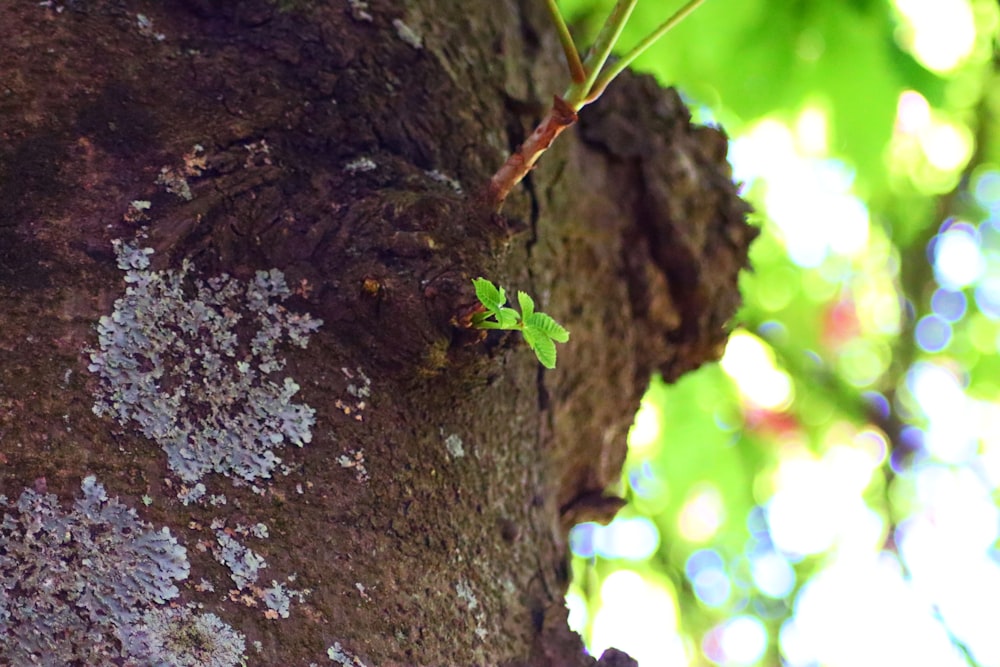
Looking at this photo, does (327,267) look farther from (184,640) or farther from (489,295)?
Result: (184,640)

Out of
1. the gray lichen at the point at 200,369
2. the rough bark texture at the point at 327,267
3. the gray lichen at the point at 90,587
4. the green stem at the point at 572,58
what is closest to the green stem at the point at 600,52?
the green stem at the point at 572,58

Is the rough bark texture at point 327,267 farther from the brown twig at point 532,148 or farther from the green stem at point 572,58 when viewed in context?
the green stem at point 572,58

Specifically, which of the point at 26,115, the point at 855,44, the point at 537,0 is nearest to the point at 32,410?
the point at 26,115

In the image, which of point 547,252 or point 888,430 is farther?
point 888,430

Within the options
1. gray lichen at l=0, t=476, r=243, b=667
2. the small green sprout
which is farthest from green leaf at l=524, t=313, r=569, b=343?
gray lichen at l=0, t=476, r=243, b=667

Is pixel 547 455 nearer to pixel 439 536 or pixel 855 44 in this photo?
pixel 439 536

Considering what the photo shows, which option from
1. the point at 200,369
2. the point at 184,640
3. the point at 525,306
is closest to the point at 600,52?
the point at 525,306

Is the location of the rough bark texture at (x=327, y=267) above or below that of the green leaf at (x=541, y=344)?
below
